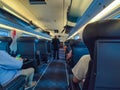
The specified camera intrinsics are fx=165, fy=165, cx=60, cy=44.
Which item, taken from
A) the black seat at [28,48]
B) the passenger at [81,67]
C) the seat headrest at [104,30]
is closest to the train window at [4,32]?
the black seat at [28,48]

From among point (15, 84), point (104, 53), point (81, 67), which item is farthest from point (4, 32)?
point (104, 53)

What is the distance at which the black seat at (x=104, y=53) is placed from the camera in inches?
52.6

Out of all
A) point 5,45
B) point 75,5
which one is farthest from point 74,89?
point 75,5

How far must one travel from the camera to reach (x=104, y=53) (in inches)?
54.0

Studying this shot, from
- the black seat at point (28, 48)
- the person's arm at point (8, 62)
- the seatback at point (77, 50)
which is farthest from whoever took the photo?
the black seat at point (28, 48)

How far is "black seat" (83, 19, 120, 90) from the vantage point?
1.34 meters

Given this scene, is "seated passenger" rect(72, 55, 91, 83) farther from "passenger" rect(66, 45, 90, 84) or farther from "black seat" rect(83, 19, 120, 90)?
"black seat" rect(83, 19, 120, 90)

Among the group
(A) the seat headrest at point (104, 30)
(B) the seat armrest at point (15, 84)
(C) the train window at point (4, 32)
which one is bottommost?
(B) the seat armrest at point (15, 84)

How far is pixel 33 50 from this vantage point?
4906 millimetres

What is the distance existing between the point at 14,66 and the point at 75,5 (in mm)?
3851

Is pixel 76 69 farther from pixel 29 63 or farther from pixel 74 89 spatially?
pixel 29 63

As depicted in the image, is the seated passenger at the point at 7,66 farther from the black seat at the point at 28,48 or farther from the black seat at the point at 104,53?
the black seat at the point at 28,48

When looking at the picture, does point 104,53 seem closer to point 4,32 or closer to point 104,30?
point 104,30

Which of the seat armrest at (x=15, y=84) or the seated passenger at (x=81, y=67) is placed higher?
the seated passenger at (x=81, y=67)
